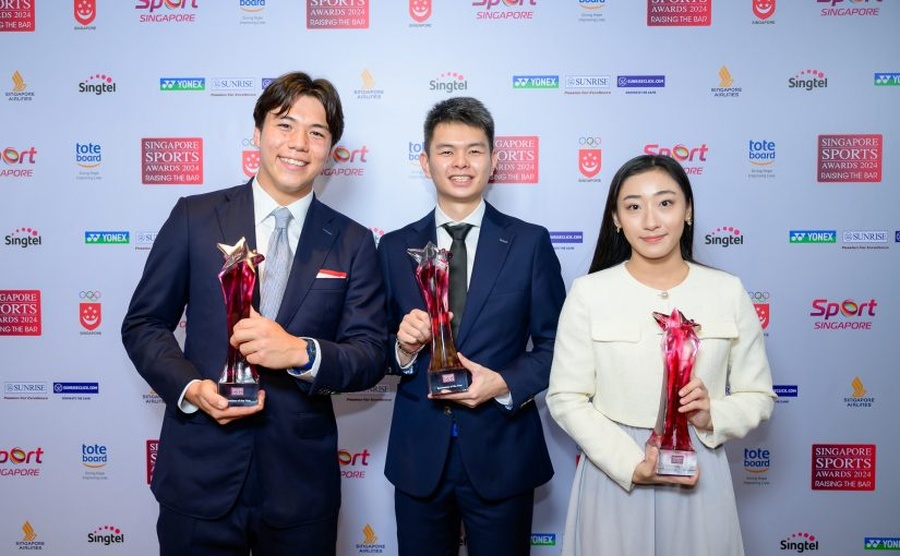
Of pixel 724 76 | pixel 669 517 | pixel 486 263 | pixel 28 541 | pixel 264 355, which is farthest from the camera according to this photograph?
pixel 28 541

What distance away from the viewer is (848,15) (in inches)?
107

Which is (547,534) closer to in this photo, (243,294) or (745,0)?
(243,294)

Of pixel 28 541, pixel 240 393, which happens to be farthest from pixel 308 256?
pixel 28 541

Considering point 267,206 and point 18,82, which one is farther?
point 18,82

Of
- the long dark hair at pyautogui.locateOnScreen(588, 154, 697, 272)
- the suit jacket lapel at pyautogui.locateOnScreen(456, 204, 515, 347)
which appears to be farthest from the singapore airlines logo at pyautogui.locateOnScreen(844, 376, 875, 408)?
the suit jacket lapel at pyautogui.locateOnScreen(456, 204, 515, 347)

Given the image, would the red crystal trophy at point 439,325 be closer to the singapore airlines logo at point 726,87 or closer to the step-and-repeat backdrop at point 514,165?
the step-and-repeat backdrop at point 514,165

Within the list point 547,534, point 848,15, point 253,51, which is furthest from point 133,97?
point 848,15

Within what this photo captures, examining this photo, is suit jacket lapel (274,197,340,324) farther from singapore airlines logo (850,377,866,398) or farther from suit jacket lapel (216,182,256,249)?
singapore airlines logo (850,377,866,398)

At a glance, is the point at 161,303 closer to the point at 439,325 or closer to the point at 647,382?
the point at 439,325

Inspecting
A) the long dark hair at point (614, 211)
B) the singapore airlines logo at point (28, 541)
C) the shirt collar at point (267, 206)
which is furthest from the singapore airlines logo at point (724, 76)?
the singapore airlines logo at point (28, 541)

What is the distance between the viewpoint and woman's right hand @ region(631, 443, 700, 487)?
1574 millimetres

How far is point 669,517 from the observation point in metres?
1.68

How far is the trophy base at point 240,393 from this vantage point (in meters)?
1.57

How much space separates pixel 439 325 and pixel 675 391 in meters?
0.64
